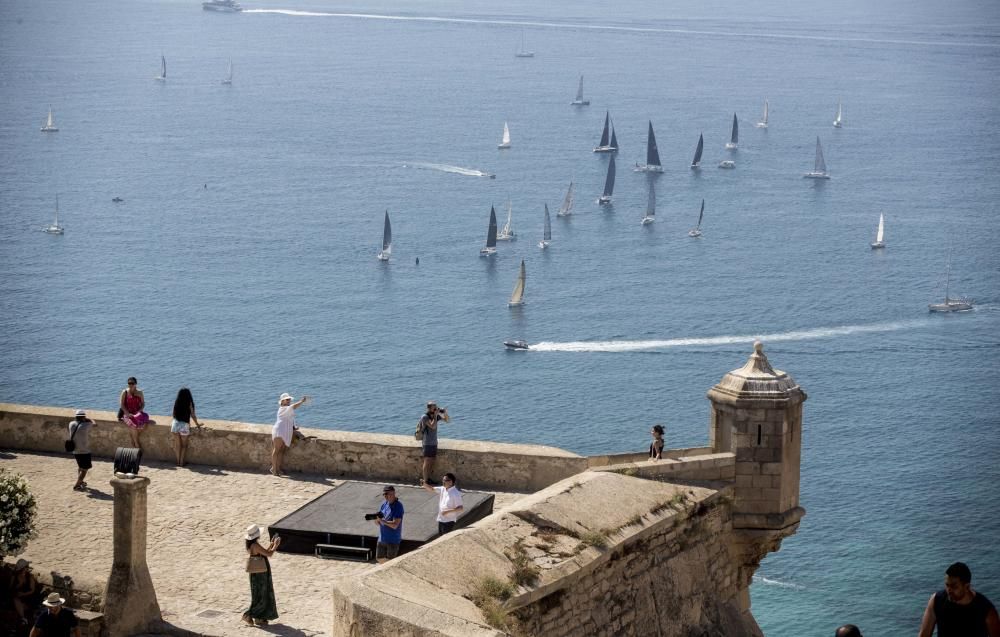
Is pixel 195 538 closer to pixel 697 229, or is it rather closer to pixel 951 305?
pixel 951 305

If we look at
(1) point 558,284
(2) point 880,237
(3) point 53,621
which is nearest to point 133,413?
(3) point 53,621

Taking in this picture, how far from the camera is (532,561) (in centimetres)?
1333

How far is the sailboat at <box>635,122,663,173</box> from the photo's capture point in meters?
150

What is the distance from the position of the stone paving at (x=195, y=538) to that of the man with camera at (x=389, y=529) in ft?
1.57

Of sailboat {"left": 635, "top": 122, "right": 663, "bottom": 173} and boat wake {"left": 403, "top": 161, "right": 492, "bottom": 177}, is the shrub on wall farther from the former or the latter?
sailboat {"left": 635, "top": 122, "right": 663, "bottom": 173}

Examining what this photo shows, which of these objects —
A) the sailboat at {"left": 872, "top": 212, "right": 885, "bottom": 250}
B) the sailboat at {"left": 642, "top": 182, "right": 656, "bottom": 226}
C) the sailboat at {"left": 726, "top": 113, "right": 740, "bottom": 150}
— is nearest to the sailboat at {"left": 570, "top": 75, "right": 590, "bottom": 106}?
the sailboat at {"left": 726, "top": 113, "right": 740, "bottom": 150}

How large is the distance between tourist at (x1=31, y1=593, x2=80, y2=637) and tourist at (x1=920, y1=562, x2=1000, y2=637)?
7900 millimetres

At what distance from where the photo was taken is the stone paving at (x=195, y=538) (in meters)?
14.4

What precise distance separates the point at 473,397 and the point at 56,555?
232 ft

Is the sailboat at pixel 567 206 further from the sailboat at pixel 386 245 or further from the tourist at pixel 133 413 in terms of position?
the tourist at pixel 133 413

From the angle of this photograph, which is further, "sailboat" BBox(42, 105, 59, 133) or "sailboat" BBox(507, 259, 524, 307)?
"sailboat" BBox(42, 105, 59, 133)

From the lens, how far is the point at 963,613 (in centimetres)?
950

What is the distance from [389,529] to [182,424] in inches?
193

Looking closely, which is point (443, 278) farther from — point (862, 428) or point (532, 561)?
point (532, 561)
